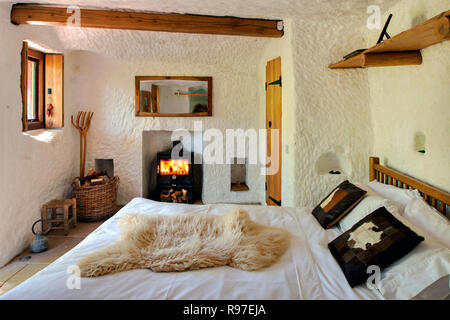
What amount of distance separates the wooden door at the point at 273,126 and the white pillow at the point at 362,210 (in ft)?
4.96

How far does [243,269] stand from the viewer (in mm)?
1434

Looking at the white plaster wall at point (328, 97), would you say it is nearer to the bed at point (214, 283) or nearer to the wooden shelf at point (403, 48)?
the wooden shelf at point (403, 48)

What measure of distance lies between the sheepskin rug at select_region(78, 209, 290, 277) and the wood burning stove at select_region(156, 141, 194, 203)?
99.7 inches

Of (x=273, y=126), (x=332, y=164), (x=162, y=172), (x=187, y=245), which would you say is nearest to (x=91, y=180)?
(x=162, y=172)

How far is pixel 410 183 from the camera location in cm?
212

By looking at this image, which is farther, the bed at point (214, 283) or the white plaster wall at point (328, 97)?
the white plaster wall at point (328, 97)

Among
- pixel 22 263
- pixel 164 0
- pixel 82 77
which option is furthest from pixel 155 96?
pixel 22 263

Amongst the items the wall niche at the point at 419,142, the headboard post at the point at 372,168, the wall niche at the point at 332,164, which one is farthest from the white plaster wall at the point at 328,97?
the wall niche at the point at 419,142

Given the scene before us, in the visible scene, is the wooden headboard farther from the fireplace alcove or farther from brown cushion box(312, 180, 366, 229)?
the fireplace alcove

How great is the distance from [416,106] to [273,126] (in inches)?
68.6

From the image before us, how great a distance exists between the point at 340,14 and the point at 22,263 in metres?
3.66

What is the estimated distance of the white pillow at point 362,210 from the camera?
1.87m

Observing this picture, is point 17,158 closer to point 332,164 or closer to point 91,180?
point 91,180

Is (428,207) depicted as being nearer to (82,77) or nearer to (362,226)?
(362,226)
